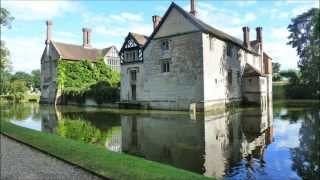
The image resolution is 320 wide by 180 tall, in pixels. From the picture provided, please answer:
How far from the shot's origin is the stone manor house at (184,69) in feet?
96.8

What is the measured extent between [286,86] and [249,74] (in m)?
16.2

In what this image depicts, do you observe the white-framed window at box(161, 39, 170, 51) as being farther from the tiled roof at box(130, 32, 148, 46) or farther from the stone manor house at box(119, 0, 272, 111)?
the tiled roof at box(130, 32, 148, 46)

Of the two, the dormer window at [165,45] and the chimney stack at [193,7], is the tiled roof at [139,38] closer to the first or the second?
the dormer window at [165,45]

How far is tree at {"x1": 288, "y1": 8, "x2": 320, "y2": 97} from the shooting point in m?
44.5

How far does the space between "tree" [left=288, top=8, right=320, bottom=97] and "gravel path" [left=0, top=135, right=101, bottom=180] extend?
38498mm

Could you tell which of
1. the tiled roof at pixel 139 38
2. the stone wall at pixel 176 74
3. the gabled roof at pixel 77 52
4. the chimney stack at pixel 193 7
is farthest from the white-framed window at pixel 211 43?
the gabled roof at pixel 77 52

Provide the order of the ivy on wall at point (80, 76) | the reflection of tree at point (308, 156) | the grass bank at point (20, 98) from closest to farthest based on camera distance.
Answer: the reflection of tree at point (308, 156) → the ivy on wall at point (80, 76) → the grass bank at point (20, 98)

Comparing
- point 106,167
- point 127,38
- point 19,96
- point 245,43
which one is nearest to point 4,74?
point 127,38

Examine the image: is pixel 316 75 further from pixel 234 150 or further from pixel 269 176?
pixel 269 176

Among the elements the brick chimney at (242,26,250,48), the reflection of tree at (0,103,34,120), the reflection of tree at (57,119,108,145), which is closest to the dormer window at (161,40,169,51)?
the reflection of tree at (0,103,34,120)

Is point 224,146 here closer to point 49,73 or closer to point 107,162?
point 107,162

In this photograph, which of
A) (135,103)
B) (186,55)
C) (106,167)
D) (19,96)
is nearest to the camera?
(106,167)

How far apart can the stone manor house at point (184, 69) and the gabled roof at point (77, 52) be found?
1737 cm

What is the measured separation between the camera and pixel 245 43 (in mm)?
44062
